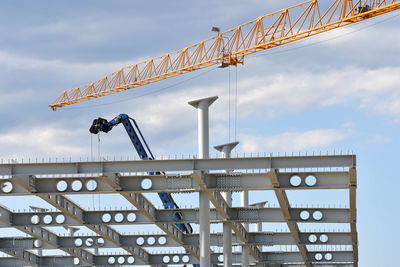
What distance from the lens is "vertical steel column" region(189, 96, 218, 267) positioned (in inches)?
1350

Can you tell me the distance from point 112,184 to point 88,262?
2044 cm

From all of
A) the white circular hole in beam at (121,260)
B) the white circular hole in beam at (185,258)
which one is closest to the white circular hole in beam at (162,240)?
the white circular hole in beam at (185,258)

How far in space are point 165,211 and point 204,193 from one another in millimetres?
5982

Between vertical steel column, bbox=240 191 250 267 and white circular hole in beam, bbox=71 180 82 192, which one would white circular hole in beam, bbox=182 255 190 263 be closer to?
vertical steel column, bbox=240 191 250 267

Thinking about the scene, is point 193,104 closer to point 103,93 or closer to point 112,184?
point 112,184

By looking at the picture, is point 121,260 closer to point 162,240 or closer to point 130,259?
point 130,259

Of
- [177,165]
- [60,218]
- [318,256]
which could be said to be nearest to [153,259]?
[318,256]

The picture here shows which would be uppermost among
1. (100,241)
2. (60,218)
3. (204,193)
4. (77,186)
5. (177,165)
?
(177,165)

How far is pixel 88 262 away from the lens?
172ft

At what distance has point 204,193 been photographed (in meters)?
34.2

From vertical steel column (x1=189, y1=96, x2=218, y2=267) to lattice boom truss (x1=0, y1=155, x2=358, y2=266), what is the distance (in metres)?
0.73

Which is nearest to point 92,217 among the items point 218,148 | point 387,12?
point 218,148

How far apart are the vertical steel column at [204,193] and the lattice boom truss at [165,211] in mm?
729

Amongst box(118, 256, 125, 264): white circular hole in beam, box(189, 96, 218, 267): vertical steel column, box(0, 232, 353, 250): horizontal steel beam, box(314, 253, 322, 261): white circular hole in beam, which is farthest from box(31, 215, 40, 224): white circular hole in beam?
box(314, 253, 322, 261): white circular hole in beam
